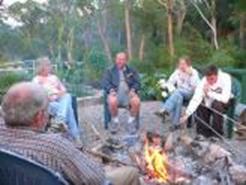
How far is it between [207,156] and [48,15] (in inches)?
624

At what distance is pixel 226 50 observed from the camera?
1574 centimetres

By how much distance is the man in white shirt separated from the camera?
301 inches

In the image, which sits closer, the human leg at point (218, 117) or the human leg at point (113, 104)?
the human leg at point (218, 117)

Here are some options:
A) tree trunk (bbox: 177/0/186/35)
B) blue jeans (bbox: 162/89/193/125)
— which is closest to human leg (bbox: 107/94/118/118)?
blue jeans (bbox: 162/89/193/125)

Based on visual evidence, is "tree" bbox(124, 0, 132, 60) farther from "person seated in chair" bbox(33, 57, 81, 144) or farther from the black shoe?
"person seated in chair" bbox(33, 57, 81, 144)

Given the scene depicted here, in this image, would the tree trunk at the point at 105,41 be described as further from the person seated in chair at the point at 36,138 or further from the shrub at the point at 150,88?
the person seated in chair at the point at 36,138

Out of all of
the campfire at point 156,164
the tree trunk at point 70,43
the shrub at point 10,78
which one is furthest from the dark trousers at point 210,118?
the tree trunk at point 70,43

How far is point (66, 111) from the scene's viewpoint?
7.32m

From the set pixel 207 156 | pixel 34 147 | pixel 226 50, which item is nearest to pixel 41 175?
pixel 34 147

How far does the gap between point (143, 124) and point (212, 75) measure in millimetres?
1556

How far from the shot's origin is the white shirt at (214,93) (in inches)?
301

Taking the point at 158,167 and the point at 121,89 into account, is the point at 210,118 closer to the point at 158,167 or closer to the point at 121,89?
the point at 121,89

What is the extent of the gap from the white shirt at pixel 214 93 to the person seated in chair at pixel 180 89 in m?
0.38

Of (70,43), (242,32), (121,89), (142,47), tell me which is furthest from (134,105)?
(70,43)
